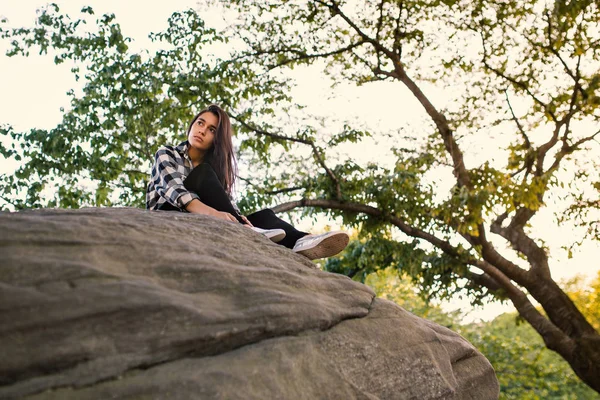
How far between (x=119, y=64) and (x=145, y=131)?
1.15 m

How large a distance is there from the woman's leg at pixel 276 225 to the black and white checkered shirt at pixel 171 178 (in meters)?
0.52

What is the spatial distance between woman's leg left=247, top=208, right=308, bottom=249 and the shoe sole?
0.16 meters

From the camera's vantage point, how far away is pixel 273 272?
3.02 meters

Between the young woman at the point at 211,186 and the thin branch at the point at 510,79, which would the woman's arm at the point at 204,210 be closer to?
the young woman at the point at 211,186

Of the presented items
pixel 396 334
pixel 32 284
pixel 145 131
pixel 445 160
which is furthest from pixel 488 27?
pixel 32 284

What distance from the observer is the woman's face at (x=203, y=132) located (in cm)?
474

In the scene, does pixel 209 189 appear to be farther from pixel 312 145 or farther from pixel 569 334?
pixel 569 334

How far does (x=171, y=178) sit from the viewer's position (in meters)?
4.23

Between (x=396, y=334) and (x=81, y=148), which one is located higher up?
(x=81, y=148)

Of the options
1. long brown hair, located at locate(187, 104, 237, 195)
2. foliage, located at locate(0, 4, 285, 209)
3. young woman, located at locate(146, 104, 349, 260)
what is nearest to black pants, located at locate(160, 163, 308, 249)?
young woman, located at locate(146, 104, 349, 260)

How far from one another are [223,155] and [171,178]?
1.96 ft

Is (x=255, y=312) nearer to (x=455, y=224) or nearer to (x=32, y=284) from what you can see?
(x=32, y=284)

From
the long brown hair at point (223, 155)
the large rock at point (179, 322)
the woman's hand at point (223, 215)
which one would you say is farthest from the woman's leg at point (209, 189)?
the large rock at point (179, 322)

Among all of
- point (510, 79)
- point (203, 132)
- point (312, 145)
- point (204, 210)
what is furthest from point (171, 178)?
point (510, 79)
